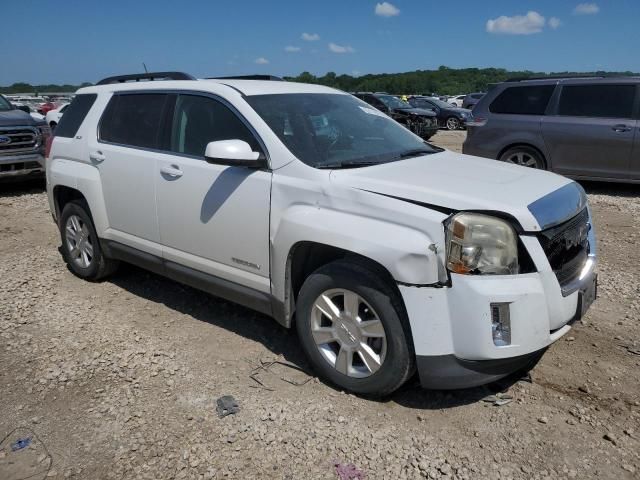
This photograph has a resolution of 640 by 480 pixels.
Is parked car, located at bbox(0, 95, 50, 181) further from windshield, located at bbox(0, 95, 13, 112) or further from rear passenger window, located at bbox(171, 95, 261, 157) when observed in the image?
rear passenger window, located at bbox(171, 95, 261, 157)

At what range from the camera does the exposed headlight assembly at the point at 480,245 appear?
2674 mm

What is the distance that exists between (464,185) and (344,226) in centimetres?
70

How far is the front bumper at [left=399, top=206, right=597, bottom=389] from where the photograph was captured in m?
2.65

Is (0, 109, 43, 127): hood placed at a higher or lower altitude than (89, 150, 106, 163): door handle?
higher

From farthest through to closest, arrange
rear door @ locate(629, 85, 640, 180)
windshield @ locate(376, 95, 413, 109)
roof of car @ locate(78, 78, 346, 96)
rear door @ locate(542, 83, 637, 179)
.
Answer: windshield @ locate(376, 95, 413, 109)
rear door @ locate(542, 83, 637, 179)
rear door @ locate(629, 85, 640, 180)
roof of car @ locate(78, 78, 346, 96)

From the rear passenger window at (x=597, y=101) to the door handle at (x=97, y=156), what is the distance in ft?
23.1

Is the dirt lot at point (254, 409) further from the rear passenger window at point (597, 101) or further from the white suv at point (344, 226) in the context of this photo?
the rear passenger window at point (597, 101)

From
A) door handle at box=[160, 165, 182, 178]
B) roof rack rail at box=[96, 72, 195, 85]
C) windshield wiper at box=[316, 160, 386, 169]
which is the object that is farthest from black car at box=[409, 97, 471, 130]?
windshield wiper at box=[316, 160, 386, 169]

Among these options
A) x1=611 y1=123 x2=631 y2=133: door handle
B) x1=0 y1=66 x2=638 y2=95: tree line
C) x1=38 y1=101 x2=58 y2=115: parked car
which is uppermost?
x1=0 y1=66 x2=638 y2=95: tree line

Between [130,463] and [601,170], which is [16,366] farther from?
[601,170]

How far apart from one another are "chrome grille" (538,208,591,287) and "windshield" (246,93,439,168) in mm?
1145

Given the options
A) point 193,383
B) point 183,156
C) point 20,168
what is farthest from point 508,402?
point 20,168

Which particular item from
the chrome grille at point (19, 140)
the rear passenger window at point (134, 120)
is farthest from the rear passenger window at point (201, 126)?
the chrome grille at point (19, 140)

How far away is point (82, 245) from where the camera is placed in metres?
5.05
